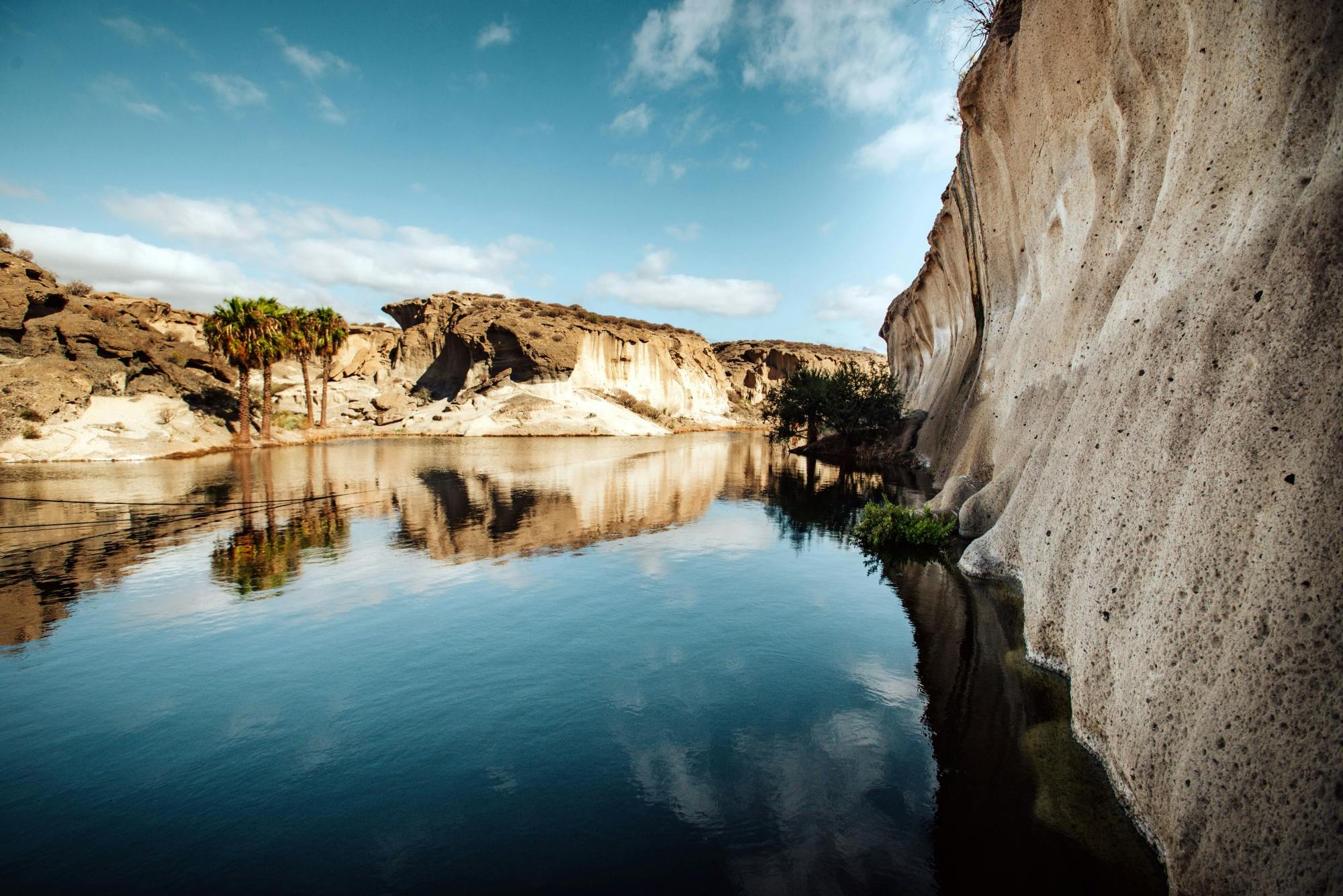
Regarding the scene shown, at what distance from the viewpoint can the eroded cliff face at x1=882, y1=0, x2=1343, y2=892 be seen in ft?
11.2

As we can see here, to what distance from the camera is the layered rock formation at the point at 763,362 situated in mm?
109312

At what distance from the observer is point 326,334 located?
5738 cm

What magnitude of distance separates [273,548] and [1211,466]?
16581mm

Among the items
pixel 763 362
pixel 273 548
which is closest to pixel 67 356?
pixel 273 548

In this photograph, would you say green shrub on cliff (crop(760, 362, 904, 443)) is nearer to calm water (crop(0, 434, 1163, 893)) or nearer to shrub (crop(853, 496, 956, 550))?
shrub (crop(853, 496, 956, 550))

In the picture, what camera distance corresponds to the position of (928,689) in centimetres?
721

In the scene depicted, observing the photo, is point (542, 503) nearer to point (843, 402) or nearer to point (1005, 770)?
point (1005, 770)

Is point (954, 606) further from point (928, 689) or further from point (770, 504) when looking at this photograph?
point (770, 504)

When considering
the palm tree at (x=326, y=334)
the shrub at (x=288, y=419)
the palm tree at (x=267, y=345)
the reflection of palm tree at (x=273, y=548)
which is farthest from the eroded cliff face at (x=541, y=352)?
the reflection of palm tree at (x=273, y=548)

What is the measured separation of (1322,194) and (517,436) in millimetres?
59590

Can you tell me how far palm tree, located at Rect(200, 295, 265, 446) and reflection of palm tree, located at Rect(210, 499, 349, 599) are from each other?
104 feet

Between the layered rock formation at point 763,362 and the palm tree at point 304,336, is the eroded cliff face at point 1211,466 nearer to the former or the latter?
the palm tree at point 304,336

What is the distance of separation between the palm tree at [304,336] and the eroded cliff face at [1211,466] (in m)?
56.6

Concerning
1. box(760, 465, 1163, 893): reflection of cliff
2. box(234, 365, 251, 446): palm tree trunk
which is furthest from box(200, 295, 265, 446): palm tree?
box(760, 465, 1163, 893): reflection of cliff
